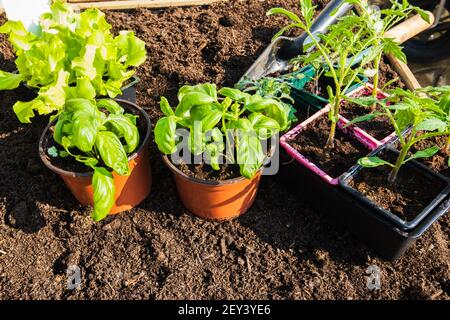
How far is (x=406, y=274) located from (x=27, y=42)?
194cm

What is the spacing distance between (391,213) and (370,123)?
20.9 inches

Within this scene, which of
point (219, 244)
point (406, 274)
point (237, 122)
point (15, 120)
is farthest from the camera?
point (15, 120)

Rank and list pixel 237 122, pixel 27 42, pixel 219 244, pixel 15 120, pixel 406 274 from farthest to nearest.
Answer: pixel 15 120
pixel 27 42
pixel 219 244
pixel 406 274
pixel 237 122

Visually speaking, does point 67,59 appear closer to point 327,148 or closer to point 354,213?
point 327,148

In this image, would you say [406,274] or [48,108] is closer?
[406,274]

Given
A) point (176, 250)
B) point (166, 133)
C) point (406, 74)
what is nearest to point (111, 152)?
point (166, 133)

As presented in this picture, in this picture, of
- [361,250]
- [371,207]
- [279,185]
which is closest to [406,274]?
[361,250]

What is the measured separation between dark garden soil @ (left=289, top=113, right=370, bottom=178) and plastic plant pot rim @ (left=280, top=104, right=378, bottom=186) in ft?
0.06

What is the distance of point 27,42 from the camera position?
6.44ft

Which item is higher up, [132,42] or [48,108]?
[132,42]

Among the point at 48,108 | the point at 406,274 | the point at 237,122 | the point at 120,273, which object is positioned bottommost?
the point at 120,273

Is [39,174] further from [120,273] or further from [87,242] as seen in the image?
[120,273]

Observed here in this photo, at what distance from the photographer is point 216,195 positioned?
1684 millimetres

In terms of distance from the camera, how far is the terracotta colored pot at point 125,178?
1664 mm
